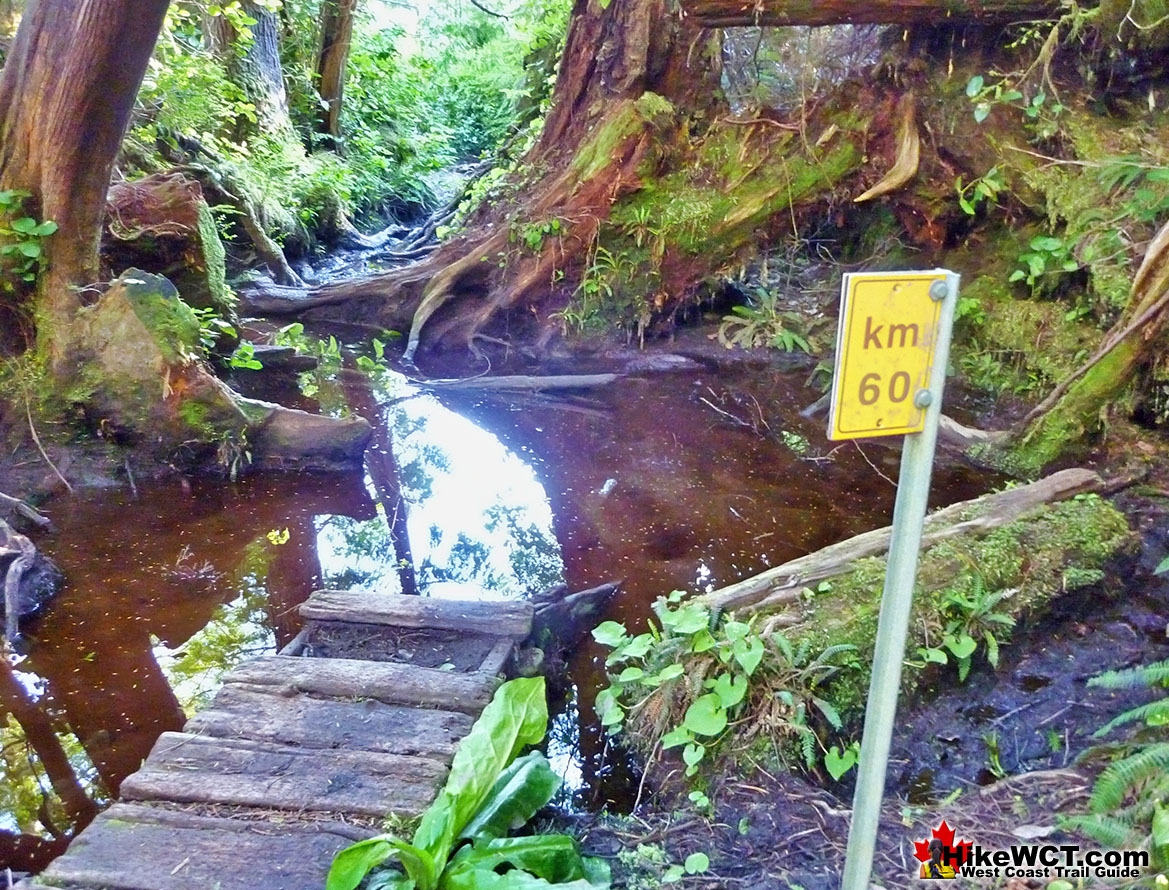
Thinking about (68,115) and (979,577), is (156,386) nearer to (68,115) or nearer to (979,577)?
(68,115)

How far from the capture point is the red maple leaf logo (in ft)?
6.69

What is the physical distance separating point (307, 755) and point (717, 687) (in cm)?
135

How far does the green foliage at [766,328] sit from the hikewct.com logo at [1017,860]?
6.06 metres

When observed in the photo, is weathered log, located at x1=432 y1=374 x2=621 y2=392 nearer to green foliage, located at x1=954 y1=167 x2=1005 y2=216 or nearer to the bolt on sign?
green foliage, located at x1=954 y1=167 x2=1005 y2=216

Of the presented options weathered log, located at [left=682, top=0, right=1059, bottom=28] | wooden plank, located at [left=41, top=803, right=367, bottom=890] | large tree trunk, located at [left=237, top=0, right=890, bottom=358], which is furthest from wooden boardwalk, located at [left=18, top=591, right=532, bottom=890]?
weathered log, located at [left=682, top=0, right=1059, bottom=28]

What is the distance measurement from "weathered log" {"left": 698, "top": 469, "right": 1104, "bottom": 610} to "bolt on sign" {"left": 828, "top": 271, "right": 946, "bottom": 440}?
1.62m

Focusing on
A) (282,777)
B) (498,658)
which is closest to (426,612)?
(498,658)

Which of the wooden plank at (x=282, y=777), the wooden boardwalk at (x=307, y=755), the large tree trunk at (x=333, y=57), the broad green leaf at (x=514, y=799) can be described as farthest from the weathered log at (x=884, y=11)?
the large tree trunk at (x=333, y=57)

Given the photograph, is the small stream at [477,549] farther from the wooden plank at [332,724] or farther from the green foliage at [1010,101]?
the green foliage at [1010,101]

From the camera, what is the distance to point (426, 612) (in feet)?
11.3

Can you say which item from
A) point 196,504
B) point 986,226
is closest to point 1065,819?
point 196,504

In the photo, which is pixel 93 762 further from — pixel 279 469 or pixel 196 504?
pixel 279 469

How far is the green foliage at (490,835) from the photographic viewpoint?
198 cm

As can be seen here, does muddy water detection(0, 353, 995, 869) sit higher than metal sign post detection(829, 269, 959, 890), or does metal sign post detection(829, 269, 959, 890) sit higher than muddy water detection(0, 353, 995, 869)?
metal sign post detection(829, 269, 959, 890)
